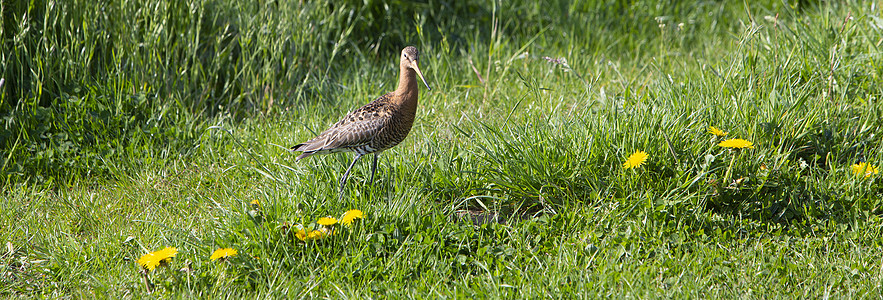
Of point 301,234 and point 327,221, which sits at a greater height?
point 327,221

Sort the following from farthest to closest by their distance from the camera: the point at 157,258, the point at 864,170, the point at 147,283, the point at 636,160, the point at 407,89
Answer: the point at 407,89 < the point at 864,170 < the point at 636,160 < the point at 147,283 < the point at 157,258

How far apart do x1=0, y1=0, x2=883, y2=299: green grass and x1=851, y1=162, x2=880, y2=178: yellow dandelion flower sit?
41mm

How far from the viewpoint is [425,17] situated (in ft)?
22.2

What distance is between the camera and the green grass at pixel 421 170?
3.54 m

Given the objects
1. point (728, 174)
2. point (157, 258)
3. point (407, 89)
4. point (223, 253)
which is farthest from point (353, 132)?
point (728, 174)

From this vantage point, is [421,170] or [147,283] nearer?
[147,283]

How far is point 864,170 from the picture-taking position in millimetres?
3877

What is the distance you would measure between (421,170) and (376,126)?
0.38 meters

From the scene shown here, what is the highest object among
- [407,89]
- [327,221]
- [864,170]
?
[407,89]

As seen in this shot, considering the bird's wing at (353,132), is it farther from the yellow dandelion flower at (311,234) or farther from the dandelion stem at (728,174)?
the dandelion stem at (728,174)

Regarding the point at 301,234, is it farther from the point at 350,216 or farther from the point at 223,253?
the point at 223,253

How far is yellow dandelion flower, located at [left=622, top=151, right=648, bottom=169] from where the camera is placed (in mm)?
3699

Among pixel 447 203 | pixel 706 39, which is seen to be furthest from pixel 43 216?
pixel 706 39

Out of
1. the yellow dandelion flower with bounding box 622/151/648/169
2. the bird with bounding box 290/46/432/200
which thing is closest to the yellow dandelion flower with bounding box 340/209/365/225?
the bird with bounding box 290/46/432/200
